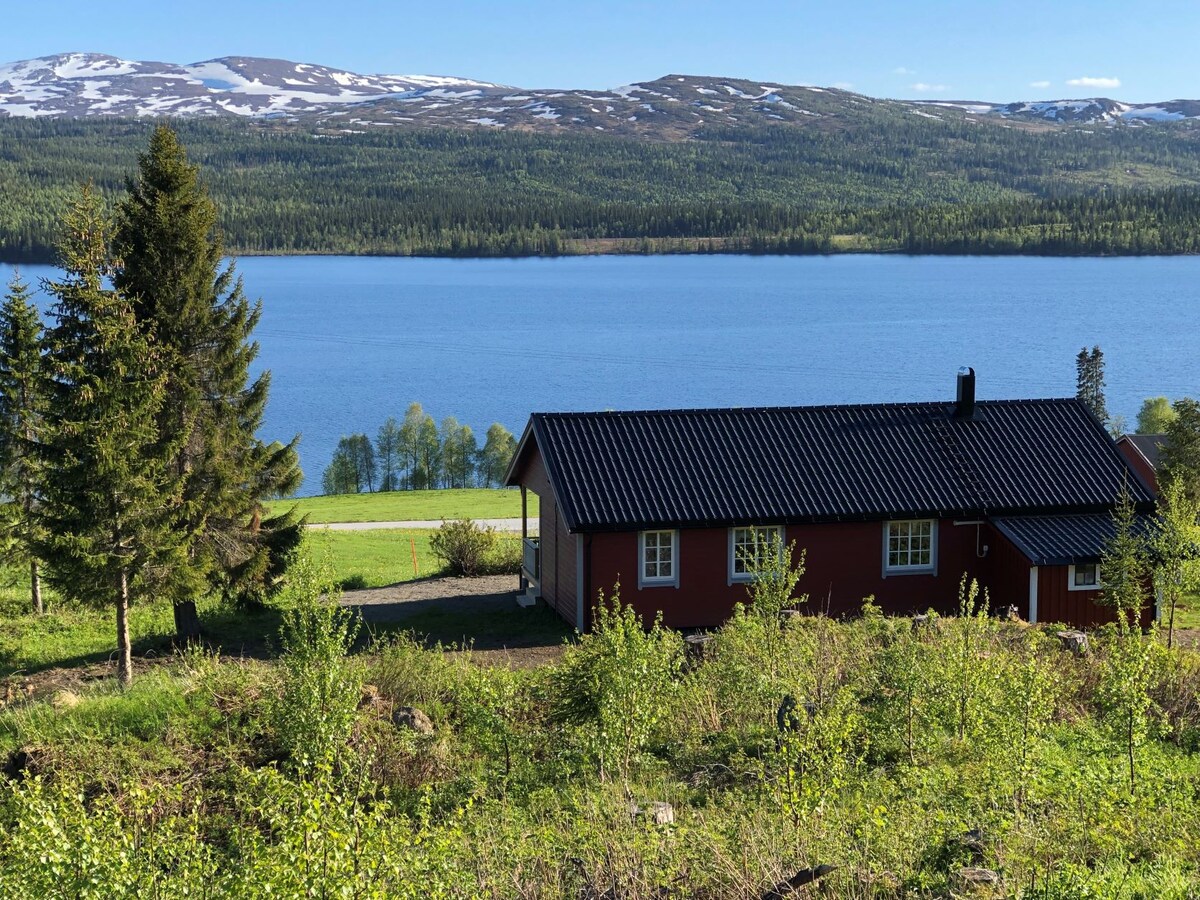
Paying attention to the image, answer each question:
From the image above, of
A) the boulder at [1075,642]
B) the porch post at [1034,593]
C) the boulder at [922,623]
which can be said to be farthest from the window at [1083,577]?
the boulder at [922,623]

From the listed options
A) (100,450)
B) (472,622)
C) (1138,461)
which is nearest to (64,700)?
(100,450)

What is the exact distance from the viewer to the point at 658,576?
891 inches

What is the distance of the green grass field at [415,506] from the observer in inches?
1853

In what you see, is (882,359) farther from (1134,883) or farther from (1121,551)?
(1134,883)

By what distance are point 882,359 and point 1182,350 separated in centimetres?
2725

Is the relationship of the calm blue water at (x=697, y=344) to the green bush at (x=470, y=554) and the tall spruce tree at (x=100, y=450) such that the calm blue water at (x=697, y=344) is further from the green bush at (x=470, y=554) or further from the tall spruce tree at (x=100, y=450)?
the tall spruce tree at (x=100, y=450)

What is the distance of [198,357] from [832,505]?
1167 cm

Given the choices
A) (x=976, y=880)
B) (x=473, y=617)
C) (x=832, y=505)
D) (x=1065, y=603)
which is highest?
(x=832, y=505)

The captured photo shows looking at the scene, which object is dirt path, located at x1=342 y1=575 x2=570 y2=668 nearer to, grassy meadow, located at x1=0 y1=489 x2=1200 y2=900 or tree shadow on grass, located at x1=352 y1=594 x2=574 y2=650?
tree shadow on grass, located at x1=352 y1=594 x2=574 y2=650

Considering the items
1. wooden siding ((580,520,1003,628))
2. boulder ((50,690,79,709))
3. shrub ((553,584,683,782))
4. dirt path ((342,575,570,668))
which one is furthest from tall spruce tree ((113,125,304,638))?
shrub ((553,584,683,782))

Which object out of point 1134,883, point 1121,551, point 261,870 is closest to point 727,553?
point 1121,551

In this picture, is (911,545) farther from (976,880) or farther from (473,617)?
(976,880)

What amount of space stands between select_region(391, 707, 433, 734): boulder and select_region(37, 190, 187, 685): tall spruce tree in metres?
5.76

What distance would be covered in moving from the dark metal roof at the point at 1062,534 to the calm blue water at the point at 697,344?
5666cm
